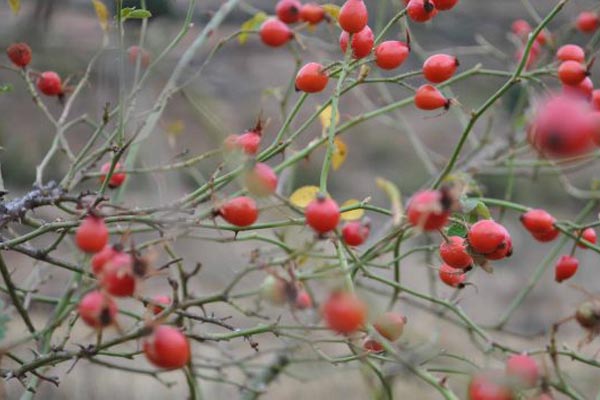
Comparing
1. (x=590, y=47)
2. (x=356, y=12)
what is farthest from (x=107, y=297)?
(x=590, y=47)

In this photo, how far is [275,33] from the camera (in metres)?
0.90

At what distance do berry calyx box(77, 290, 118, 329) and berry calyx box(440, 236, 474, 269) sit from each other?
0.29m

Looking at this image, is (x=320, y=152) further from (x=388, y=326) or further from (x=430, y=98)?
(x=388, y=326)

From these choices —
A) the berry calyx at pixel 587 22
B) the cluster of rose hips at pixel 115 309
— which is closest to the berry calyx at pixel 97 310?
the cluster of rose hips at pixel 115 309

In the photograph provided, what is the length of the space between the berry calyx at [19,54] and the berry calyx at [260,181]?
468 millimetres

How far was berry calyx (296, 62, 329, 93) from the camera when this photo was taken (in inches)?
26.6

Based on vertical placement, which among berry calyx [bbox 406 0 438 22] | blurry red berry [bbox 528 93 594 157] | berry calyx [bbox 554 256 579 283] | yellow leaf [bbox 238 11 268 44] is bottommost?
berry calyx [bbox 554 256 579 283]

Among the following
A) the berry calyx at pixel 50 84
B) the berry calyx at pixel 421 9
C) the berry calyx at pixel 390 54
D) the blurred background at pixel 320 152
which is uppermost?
the berry calyx at pixel 421 9

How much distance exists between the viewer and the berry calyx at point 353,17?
66cm

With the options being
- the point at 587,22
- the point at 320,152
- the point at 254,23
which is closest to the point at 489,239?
the point at 254,23

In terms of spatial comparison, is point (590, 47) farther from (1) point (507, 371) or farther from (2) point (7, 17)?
(2) point (7, 17)

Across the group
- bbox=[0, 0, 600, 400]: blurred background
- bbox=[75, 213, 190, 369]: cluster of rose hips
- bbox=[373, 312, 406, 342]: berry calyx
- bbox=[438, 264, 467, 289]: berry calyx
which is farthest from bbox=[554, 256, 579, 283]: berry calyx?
bbox=[0, 0, 600, 400]: blurred background

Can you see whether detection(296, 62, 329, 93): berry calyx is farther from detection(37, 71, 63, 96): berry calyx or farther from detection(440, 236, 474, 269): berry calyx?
detection(37, 71, 63, 96): berry calyx

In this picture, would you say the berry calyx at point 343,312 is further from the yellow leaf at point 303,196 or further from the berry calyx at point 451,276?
the yellow leaf at point 303,196
